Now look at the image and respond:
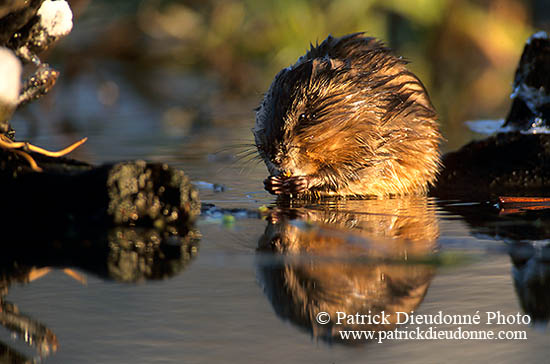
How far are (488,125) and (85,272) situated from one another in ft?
20.5

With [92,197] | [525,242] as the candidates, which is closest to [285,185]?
[92,197]

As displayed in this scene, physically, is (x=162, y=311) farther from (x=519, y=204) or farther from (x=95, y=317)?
(x=519, y=204)

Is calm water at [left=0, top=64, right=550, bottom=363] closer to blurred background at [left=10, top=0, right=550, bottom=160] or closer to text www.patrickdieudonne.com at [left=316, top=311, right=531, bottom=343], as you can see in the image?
text www.patrickdieudonne.com at [left=316, top=311, right=531, bottom=343]

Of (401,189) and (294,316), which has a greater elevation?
(401,189)

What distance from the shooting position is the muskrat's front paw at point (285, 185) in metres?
4.84

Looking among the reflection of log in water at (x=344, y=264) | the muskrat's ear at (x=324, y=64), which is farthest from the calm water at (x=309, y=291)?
the muskrat's ear at (x=324, y=64)

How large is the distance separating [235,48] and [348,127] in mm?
8550

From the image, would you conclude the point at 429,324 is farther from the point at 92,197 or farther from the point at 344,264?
the point at 92,197

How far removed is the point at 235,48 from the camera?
43.5 ft

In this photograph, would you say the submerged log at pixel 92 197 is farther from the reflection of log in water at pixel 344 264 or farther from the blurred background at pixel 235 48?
the blurred background at pixel 235 48

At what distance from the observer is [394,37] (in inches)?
575

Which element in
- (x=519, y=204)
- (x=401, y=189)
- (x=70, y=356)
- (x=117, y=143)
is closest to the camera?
(x=70, y=356)

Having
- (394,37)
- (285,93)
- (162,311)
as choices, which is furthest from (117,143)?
(394,37)

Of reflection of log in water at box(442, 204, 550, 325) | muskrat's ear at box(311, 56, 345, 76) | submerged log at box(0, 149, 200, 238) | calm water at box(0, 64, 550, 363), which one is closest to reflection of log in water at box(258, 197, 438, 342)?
calm water at box(0, 64, 550, 363)
